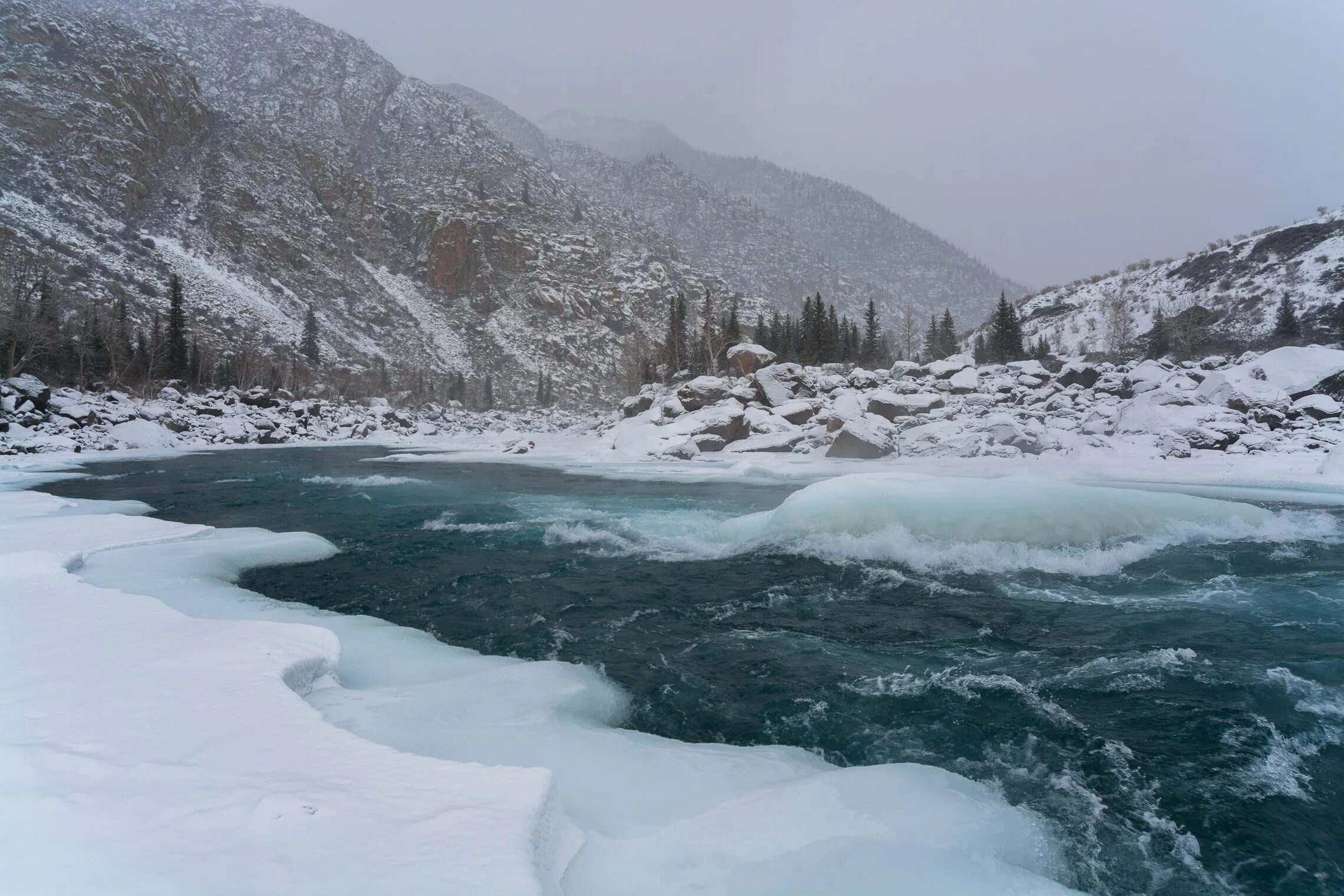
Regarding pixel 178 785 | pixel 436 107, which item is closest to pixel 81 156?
pixel 436 107

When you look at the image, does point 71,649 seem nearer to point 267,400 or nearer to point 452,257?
point 267,400

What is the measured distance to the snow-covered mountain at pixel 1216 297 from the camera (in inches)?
1441

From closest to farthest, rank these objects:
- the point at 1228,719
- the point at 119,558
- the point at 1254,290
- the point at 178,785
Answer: the point at 178,785, the point at 1228,719, the point at 119,558, the point at 1254,290

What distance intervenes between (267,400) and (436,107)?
126 meters

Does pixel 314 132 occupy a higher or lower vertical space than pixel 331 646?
higher

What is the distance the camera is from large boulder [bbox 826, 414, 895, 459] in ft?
75.9

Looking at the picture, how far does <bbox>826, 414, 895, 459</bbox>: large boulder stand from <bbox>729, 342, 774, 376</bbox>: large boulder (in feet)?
58.4

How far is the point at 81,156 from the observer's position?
77.1 meters

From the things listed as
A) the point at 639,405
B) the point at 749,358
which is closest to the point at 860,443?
the point at 749,358

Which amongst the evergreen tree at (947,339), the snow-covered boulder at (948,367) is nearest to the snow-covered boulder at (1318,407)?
the snow-covered boulder at (948,367)

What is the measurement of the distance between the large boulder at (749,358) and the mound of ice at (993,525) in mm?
32085

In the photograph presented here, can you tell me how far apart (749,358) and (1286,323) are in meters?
29.6

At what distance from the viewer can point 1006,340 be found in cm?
4500

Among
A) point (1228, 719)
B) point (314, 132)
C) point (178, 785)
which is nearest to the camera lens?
point (178, 785)
